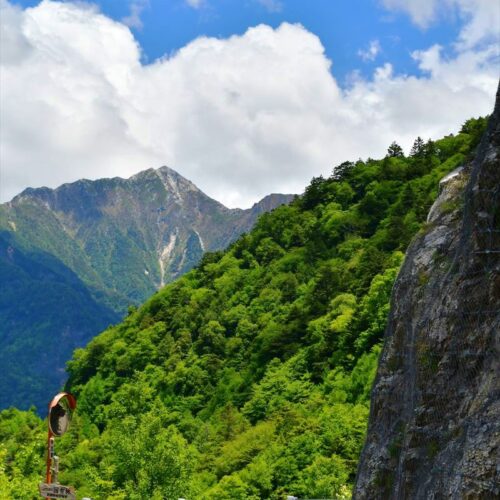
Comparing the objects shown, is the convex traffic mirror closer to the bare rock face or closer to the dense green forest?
the bare rock face

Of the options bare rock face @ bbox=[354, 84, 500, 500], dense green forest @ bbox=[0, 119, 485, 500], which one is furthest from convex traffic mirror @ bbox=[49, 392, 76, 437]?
dense green forest @ bbox=[0, 119, 485, 500]

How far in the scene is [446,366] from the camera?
13789 mm

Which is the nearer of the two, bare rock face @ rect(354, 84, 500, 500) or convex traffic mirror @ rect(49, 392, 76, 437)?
bare rock face @ rect(354, 84, 500, 500)

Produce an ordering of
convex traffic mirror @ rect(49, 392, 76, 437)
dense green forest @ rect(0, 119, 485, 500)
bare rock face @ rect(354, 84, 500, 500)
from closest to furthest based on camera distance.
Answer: bare rock face @ rect(354, 84, 500, 500)
convex traffic mirror @ rect(49, 392, 76, 437)
dense green forest @ rect(0, 119, 485, 500)

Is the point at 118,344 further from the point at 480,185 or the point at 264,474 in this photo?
the point at 480,185

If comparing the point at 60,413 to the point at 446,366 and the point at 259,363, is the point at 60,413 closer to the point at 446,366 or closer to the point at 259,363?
the point at 446,366

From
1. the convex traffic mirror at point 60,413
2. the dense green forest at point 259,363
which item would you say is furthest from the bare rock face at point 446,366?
the dense green forest at point 259,363

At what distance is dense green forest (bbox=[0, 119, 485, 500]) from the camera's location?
50.7 meters

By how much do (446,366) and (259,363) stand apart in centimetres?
6516

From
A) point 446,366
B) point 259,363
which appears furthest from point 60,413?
point 259,363

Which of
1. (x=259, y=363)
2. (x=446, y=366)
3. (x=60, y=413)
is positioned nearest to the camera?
(x=60, y=413)

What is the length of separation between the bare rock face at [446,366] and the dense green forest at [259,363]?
915 inches

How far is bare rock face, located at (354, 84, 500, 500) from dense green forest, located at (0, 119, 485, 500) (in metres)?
23.3

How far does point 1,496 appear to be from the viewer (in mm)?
39625
